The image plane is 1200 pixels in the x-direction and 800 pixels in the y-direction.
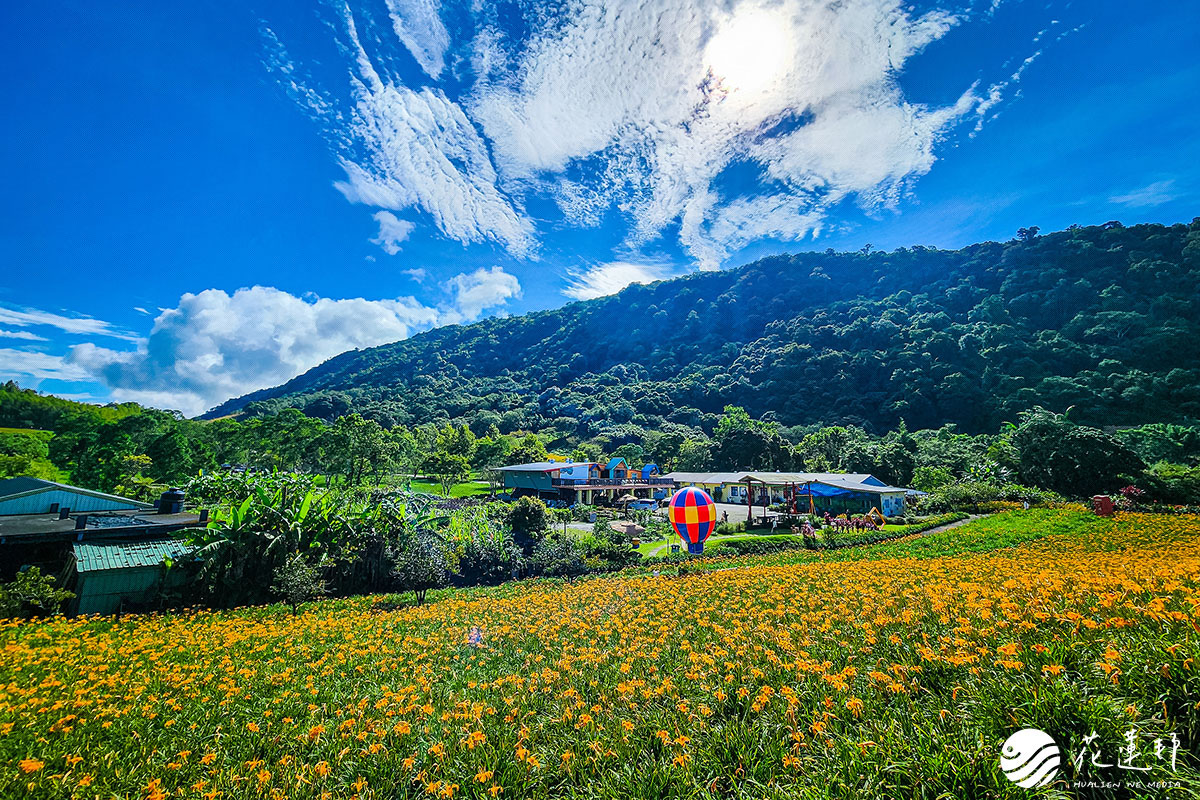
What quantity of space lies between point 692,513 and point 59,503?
24.8 metres

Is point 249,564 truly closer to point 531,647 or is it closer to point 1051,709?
point 531,647

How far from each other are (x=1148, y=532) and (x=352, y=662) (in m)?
26.3

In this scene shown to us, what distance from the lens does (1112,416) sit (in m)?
58.8

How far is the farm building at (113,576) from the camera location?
11070 mm

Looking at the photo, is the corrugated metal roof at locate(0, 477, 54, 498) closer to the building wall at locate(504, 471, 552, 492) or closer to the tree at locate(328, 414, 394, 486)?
the tree at locate(328, 414, 394, 486)

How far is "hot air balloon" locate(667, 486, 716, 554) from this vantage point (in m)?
16.6

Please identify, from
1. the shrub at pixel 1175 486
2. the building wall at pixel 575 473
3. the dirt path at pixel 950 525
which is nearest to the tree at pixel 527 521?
the dirt path at pixel 950 525

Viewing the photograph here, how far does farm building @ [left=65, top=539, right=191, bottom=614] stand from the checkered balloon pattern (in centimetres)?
1483

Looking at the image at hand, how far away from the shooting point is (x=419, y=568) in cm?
1473

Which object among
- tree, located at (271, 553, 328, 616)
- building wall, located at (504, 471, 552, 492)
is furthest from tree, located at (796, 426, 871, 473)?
tree, located at (271, 553, 328, 616)

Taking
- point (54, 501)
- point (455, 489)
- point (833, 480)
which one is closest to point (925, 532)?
point (833, 480)

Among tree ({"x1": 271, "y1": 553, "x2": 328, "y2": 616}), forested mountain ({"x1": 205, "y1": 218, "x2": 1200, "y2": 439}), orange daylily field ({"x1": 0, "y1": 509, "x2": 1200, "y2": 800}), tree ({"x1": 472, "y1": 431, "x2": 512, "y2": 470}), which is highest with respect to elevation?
forested mountain ({"x1": 205, "y1": 218, "x2": 1200, "y2": 439})

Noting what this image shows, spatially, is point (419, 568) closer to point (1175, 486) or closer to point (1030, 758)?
point (1030, 758)

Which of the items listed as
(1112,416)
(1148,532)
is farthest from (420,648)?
(1112,416)
